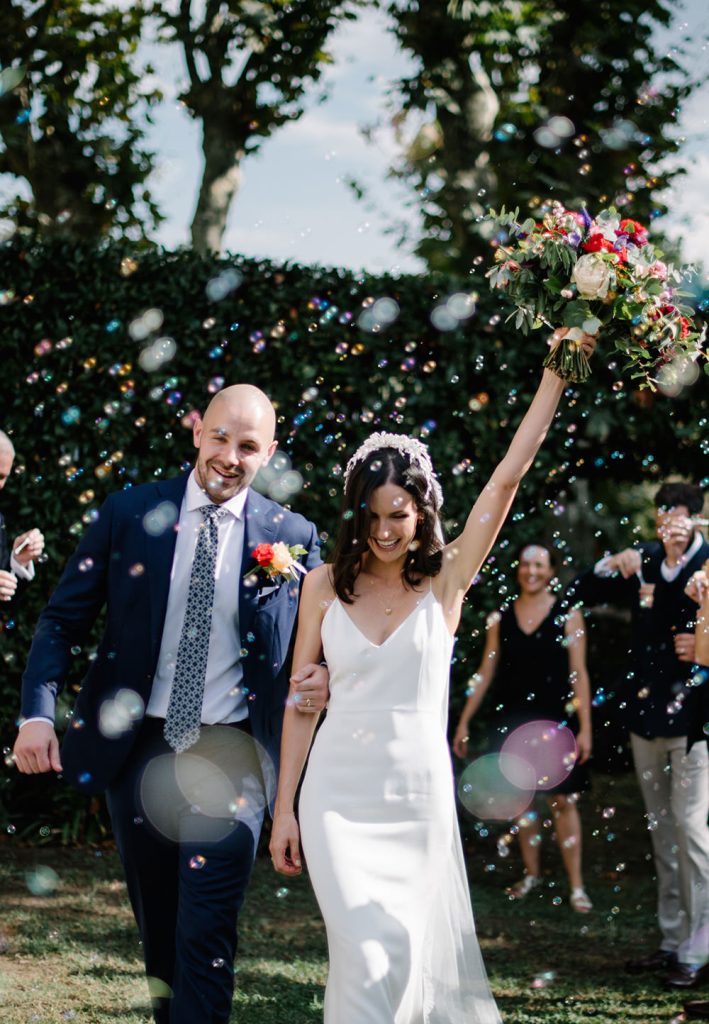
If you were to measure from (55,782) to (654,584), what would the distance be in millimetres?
3885

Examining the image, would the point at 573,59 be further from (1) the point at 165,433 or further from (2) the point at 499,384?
(1) the point at 165,433

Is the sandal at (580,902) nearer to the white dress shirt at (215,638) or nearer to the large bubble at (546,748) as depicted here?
the large bubble at (546,748)

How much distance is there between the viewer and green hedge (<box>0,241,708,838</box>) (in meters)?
6.45

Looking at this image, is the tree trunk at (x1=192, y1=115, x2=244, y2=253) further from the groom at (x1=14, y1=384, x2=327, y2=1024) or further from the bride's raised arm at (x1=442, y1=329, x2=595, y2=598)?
the bride's raised arm at (x1=442, y1=329, x2=595, y2=598)

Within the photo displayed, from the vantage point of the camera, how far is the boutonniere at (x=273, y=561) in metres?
3.45

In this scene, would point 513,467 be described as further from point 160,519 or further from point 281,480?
point 281,480

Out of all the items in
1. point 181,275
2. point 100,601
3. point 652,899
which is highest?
point 181,275

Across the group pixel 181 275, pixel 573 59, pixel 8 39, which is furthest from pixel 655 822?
pixel 8 39

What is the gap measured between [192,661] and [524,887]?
3.72 meters

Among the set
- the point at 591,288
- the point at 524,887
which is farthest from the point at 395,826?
the point at 524,887

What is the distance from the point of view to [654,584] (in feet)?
17.8

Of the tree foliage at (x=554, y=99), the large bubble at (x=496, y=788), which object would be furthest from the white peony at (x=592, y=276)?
the tree foliage at (x=554, y=99)

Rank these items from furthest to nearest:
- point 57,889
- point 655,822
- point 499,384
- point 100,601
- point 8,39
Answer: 1. point 8,39
2. point 499,384
3. point 57,889
4. point 655,822
5. point 100,601

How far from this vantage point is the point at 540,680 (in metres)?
6.27
